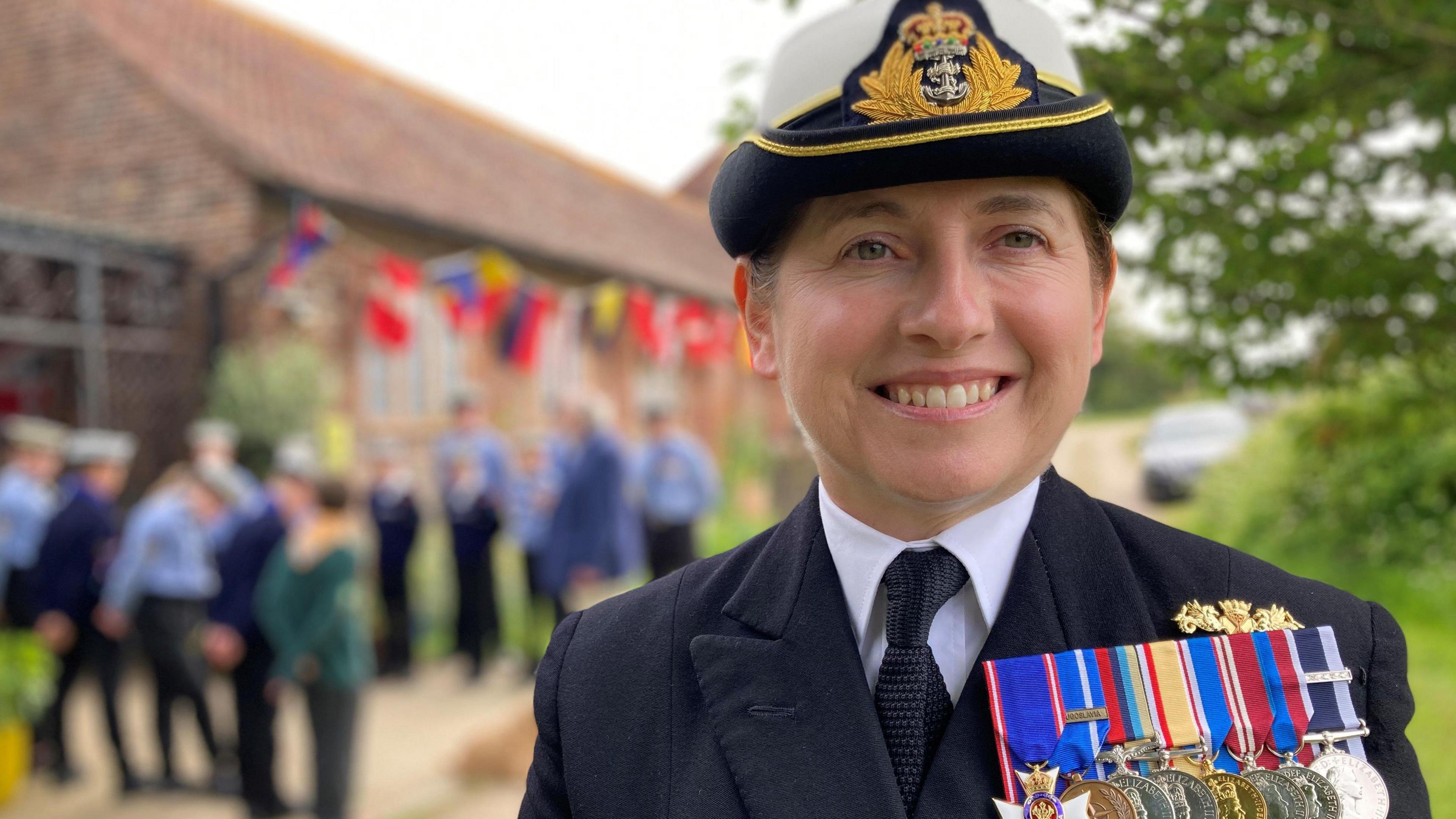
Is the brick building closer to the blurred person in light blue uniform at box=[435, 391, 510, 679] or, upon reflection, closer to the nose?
the blurred person in light blue uniform at box=[435, 391, 510, 679]

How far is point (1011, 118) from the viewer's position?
3.84 feet

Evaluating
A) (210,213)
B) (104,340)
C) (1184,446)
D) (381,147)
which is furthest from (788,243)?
(1184,446)

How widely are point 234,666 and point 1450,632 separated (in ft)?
23.3

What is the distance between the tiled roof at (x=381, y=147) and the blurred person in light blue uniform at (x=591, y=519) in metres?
4.55

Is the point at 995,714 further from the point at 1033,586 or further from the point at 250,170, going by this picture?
the point at 250,170

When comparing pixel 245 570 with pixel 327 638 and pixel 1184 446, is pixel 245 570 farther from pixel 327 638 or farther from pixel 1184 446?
pixel 1184 446

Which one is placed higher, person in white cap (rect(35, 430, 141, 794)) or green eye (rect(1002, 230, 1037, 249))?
green eye (rect(1002, 230, 1037, 249))

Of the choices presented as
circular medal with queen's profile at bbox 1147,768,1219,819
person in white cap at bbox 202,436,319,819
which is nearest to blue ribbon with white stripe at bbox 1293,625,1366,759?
circular medal with queen's profile at bbox 1147,768,1219,819

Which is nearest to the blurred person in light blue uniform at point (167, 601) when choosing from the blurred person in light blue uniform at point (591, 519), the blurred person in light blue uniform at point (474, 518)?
the blurred person in light blue uniform at point (474, 518)

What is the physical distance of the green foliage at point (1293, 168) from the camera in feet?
9.69

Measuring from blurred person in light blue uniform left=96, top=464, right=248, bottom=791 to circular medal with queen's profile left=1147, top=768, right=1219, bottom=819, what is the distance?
628 cm

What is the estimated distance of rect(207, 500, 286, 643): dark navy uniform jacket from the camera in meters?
5.79

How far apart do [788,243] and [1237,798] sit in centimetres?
80

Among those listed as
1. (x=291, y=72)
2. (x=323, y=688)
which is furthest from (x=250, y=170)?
(x=323, y=688)
